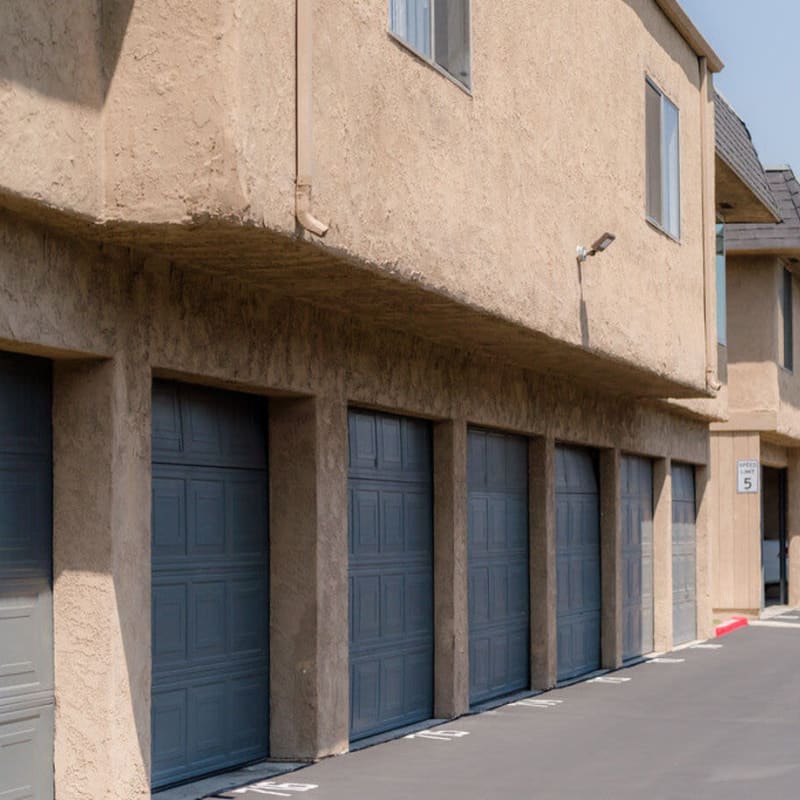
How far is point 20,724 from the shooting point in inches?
313

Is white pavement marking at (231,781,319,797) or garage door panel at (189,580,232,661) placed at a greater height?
garage door panel at (189,580,232,661)

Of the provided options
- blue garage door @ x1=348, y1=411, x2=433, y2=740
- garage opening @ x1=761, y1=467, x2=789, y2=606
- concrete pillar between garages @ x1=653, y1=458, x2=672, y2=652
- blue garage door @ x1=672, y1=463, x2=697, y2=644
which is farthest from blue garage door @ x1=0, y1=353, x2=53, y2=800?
garage opening @ x1=761, y1=467, x2=789, y2=606

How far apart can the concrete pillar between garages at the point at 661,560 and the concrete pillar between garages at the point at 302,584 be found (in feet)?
32.7

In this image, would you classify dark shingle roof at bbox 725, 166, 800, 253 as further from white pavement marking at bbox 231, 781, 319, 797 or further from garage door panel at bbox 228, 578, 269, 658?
white pavement marking at bbox 231, 781, 319, 797

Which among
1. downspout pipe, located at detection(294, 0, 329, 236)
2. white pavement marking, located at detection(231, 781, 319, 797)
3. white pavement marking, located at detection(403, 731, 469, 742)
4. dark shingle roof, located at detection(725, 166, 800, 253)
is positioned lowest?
white pavement marking, located at detection(403, 731, 469, 742)

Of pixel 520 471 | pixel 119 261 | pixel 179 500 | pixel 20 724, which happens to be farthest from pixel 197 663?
pixel 520 471

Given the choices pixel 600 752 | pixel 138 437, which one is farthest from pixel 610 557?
pixel 138 437

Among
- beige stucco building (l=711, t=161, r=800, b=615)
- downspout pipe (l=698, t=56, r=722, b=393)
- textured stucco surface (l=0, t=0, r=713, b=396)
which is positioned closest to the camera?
textured stucco surface (l=0, t=0, r=713, b=396)

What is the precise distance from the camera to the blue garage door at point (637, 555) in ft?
61.5

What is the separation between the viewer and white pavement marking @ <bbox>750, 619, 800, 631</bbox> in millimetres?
25056

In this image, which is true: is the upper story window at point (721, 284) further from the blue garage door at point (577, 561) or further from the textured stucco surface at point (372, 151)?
the textured stucco surface at point (372, 151)

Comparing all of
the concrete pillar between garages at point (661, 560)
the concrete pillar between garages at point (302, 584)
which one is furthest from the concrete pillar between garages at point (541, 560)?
the concrete pillar between garages at point (302, 584)

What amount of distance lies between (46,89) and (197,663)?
378cm

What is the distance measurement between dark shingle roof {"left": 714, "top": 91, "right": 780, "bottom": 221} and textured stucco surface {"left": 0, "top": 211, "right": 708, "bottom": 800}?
10532mm
